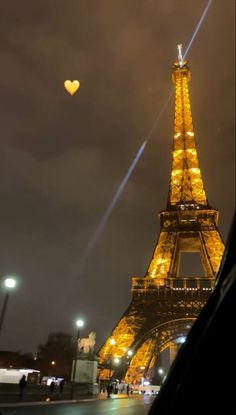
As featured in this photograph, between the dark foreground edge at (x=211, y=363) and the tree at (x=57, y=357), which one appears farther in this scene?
the tree at (x=57, y=357)

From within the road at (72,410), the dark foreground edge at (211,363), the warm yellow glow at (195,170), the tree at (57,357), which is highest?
the warm yellow glow at (195,170)

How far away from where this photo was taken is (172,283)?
164ft

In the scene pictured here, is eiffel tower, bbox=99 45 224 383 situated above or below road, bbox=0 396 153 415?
above

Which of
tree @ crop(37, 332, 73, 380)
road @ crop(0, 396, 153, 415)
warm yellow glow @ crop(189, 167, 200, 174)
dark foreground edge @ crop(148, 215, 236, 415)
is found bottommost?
dark foreground edge @ crop(148, 215, 236, 415)

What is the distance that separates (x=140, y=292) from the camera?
1935 inches

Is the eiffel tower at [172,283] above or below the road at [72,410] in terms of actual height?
above

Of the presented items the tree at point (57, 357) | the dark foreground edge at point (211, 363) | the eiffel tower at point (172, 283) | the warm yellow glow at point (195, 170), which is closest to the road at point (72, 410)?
the dark foreground edge at point (211, 363)

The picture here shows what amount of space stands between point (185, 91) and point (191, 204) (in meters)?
23.9

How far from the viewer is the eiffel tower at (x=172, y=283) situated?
44.4m

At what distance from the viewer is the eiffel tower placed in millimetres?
44375

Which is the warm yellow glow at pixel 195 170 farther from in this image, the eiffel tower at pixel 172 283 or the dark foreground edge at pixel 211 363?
the dark foreground edge at pixel 211 363

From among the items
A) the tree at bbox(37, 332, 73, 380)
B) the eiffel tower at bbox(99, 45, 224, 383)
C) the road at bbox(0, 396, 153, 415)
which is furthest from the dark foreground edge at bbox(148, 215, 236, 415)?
the tree at bbox(37, 332, 73, 380)

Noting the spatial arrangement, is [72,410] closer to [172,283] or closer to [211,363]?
[211,363]

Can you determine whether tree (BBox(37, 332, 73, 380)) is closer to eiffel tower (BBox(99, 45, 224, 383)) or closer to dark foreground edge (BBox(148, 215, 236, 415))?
eiffel tower (BBox(99, 45, 224, 383))
